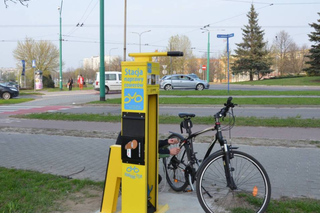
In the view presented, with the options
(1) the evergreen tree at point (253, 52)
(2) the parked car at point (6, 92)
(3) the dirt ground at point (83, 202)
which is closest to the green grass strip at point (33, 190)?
(3) the dirt ground at point (83, 202)

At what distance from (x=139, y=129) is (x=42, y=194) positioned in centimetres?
199

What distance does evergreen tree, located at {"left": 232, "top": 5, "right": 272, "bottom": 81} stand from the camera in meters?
57.8

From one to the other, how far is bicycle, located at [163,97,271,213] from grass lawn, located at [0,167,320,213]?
302 mm

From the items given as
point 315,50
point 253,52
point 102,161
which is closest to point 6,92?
point 102,161

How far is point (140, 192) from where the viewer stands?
3.54 metres

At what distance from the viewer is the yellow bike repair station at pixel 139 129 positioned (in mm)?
3439

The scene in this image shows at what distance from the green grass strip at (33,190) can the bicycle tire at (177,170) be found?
1.07 metres

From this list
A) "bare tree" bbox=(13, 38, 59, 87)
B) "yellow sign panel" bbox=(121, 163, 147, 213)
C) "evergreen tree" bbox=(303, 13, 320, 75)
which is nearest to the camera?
"yellow sign panel" bbox=(121, 163, 147, 213)

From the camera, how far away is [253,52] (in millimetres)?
58031

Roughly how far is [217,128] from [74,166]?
129 inches

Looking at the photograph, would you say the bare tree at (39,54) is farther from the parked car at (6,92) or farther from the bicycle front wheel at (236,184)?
the bicycle front wheel at (236,184)

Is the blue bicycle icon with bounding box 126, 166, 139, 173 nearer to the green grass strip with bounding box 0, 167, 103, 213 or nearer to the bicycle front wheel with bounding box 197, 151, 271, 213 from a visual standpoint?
the bicycle front wheel with bounding box 197, 151, 271, 213

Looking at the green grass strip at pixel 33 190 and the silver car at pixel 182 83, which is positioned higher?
the silver car at pixel 182 83

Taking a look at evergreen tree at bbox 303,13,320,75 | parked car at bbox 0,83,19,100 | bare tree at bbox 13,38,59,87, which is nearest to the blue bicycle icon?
parked car at bbox 0,83,19,100
